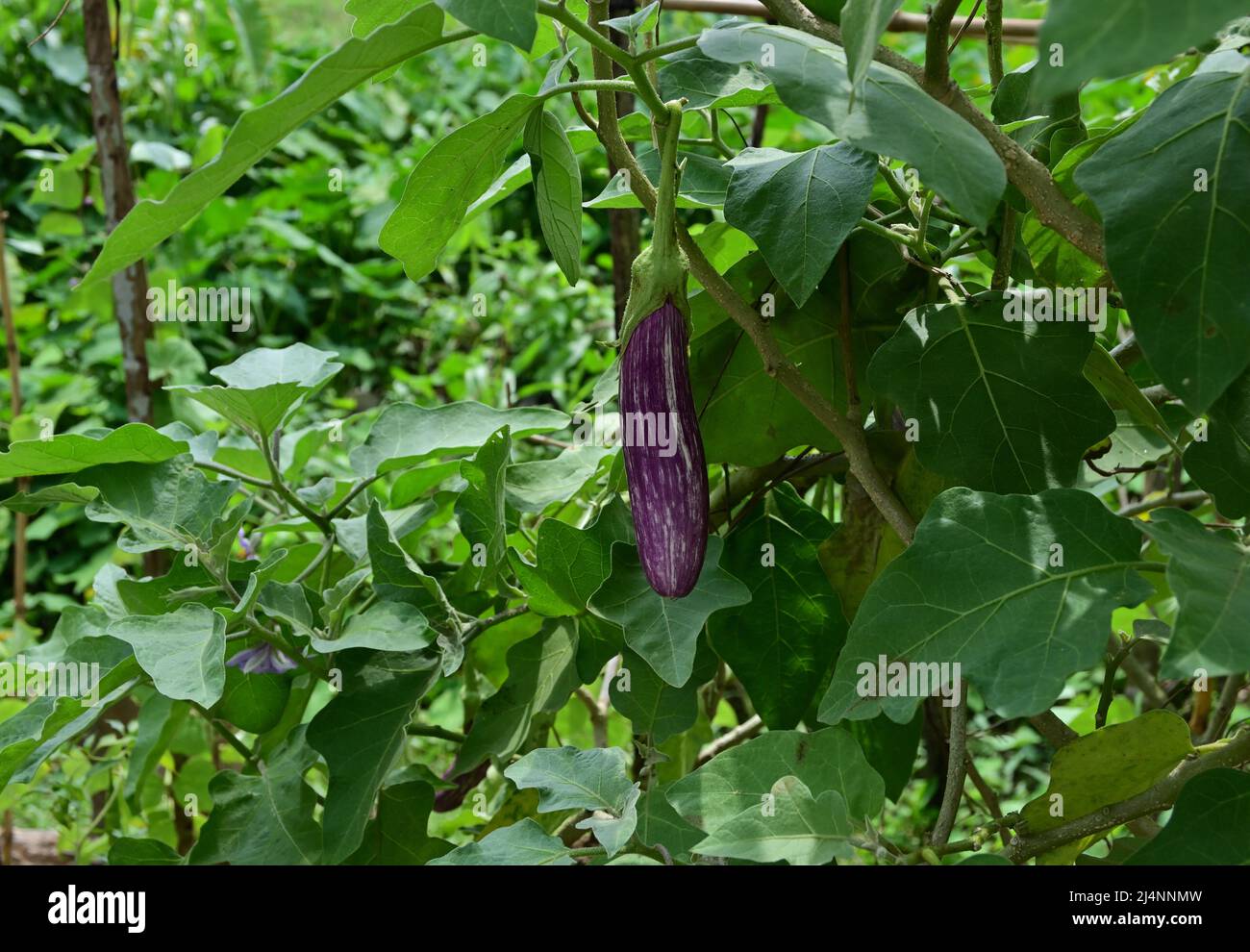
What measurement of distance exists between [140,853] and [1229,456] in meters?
0.62

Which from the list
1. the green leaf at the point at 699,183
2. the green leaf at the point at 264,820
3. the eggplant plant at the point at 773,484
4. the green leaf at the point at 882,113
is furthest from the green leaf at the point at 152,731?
the green leaf at the point at 882,113

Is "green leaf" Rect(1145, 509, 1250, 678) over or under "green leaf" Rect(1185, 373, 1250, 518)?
under

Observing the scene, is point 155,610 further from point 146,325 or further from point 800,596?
point 146,325

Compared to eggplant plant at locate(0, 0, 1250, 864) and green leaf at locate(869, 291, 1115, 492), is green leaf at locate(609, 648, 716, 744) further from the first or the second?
green leaf at locate(869, 291, 1115, 492)

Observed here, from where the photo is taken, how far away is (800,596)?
25.5 inches

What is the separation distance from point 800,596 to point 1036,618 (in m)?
0.20

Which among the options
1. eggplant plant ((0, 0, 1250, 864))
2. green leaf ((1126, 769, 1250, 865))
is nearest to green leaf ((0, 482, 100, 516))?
eggplant plant ((0, 0, 1250, 864))

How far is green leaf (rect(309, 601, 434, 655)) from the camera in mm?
583

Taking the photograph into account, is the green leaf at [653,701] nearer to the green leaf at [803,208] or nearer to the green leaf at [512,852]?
the green leaf at [512,852]

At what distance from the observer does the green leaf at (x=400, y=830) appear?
664mm

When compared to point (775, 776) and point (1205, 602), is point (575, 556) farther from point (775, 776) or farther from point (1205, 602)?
point (1205, 602)

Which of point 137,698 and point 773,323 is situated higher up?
point 773,323
